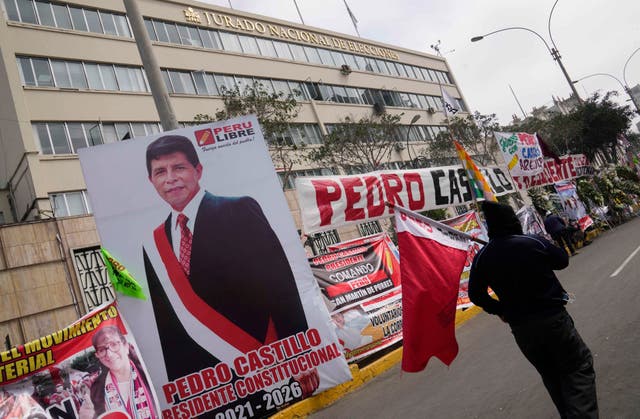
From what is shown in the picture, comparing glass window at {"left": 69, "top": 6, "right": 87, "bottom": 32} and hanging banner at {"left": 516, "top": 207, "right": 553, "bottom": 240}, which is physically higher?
glass window at {"left": 69, "top": 6, "right": 87, "bottom": 32}

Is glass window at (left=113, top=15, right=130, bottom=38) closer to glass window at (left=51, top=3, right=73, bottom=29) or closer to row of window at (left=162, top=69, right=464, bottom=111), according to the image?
glass window at (left=51, top=3, right=73, bottom=29)

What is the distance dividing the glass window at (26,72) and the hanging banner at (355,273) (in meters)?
16.8

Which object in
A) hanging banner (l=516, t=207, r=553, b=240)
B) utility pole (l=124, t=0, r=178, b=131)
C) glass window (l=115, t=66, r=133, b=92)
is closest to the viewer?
utility pole (l=124, t=0, r=178, b=131)

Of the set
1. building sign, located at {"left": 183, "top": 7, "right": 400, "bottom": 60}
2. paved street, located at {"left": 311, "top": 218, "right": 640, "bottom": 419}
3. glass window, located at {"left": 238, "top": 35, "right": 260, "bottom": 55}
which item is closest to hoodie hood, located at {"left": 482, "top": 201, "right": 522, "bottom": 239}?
paved street, located at {"left": 311, "top": 218, "right": 640, "bottom": 419}

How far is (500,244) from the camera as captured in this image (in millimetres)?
3246

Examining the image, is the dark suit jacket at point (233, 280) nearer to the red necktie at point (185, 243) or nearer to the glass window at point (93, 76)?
the red necktie at point (185, 243)

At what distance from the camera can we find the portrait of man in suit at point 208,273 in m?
4.42

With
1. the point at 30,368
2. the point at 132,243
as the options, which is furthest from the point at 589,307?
the point at 30,368

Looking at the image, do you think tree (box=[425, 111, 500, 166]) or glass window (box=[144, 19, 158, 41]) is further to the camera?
tree (box=[425, 111, 500, 166])

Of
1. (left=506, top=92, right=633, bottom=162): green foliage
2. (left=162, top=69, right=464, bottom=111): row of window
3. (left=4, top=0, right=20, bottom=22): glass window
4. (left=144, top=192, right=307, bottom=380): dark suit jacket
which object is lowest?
(left=144, top=192, right=307, bottom=380): dark suit jacket

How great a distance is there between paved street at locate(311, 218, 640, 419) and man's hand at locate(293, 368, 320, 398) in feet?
3.47

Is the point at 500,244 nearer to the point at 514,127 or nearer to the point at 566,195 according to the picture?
the point at 566,195

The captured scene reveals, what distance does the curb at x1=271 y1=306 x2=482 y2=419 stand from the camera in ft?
19.3

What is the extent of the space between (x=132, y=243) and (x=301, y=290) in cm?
173
